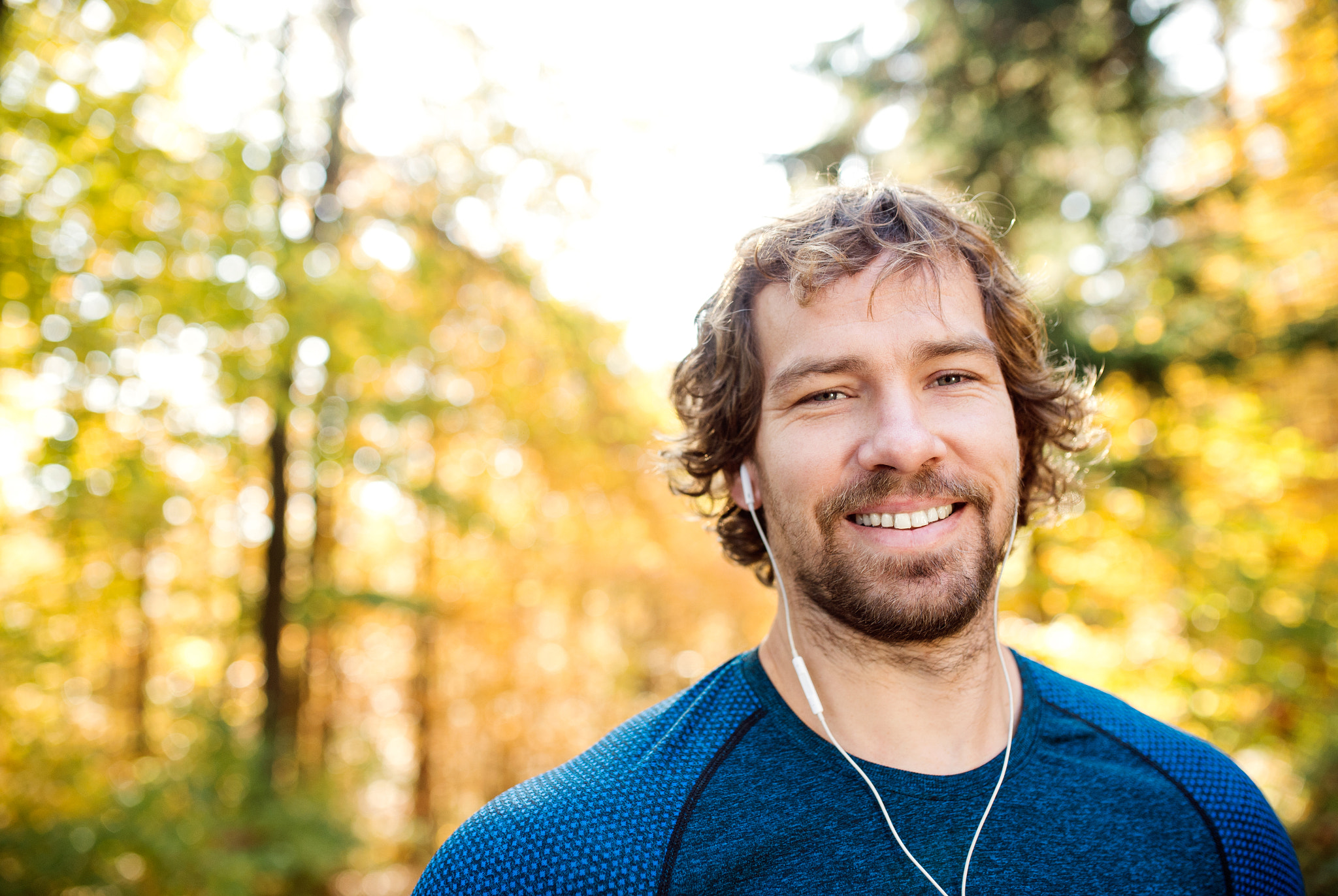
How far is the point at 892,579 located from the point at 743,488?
48 cm

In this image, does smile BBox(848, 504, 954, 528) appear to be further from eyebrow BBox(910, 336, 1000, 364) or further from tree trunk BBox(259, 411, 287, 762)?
tree trunk BBox(259, 411, 287, 762)

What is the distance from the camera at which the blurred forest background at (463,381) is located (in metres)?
4.68

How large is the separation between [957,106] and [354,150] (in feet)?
17.8

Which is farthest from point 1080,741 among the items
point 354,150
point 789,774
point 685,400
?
point 354,150

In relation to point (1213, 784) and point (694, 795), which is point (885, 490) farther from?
point (1213, 784)

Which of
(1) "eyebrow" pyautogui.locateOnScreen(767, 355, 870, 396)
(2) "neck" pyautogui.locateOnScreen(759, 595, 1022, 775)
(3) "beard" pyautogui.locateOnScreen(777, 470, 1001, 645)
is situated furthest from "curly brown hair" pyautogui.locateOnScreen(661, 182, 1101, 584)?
(2) "neck" pyautogui.locateOnScreen(759, 595, 1022, 775)

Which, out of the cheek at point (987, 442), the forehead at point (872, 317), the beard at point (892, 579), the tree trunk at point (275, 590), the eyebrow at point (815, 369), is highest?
the forehead at point (872, 317)

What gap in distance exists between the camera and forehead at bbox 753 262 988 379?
160 centimetres

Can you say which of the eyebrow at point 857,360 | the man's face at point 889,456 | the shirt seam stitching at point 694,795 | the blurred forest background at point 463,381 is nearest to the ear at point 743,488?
the man's face at point 889,456

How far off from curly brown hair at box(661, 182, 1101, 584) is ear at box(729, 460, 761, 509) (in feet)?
0.10

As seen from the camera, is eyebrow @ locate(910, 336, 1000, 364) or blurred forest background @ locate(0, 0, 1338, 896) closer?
eyebrow @ locate(910, 336, 1000, 364)

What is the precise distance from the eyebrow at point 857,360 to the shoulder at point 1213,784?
79 centimetres

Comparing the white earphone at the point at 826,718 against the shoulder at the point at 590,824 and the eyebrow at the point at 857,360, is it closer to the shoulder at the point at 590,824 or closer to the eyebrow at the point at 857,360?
the shoulder at the point at 590,824

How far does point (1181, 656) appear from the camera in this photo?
16.7 feet
